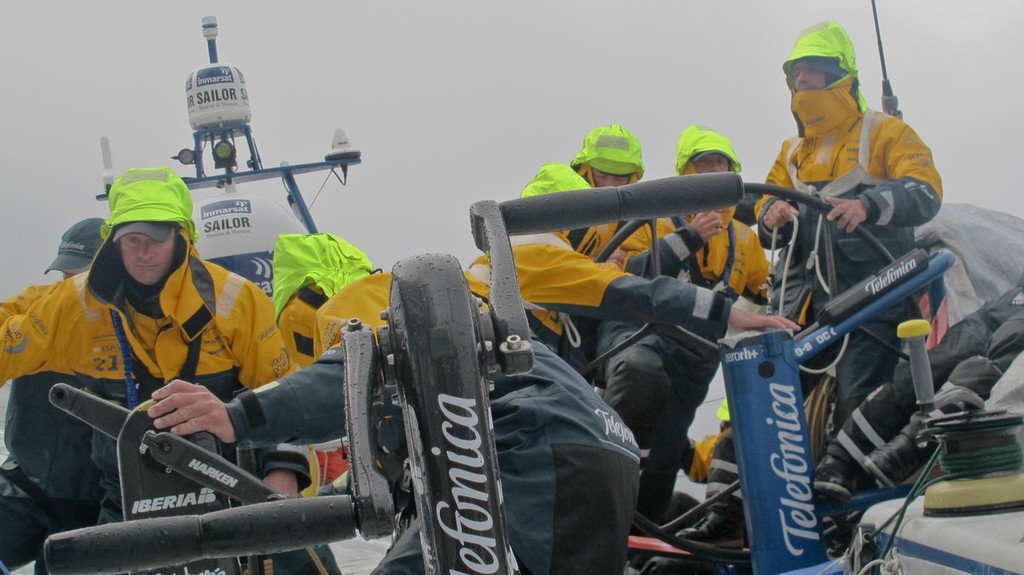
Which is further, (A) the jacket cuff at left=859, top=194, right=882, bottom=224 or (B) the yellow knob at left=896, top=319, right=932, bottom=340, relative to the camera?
(A) the jacket cuff at left=859, top=194, right=882, bottom=224

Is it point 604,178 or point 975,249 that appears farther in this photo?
point 604,178

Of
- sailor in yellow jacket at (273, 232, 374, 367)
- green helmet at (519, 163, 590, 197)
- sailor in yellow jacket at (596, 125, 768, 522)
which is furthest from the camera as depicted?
sailor in yellow jacket at (273, 232, 374, 367)

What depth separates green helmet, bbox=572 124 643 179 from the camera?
5957 millimetres

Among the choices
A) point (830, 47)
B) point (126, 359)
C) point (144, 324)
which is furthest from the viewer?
point (830, 47)

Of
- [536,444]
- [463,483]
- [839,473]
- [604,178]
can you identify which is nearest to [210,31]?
[604,178]

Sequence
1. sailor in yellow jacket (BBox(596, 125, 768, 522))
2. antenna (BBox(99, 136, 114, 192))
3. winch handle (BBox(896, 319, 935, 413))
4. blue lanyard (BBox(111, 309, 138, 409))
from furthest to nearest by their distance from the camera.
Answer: antenna (BBox(99, 136, 114, 192))
sailor in yellow jacket (BBox(596, 125, 768, 522))
blue lanyard (BBox(111, 309, 138, 409))
winch handle (BBox(896, 319, 935, 413))

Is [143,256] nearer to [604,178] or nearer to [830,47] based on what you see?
[604,178]

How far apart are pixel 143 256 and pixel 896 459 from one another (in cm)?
252

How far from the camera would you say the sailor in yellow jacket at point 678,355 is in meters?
4.51

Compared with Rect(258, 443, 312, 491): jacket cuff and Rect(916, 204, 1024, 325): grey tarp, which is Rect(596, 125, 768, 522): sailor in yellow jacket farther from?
Rect(258, 443, 312, 491): jacket cuff

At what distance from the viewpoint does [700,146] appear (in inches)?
238

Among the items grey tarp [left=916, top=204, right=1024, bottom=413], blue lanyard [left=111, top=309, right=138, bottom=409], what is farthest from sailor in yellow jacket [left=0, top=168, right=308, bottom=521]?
grey tarp [left=916, top=204, right=1024, bottom=413]

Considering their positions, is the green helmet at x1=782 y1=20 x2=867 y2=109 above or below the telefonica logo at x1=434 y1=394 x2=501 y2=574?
above

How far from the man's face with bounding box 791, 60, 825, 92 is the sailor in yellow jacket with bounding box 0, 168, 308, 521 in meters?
2.50
